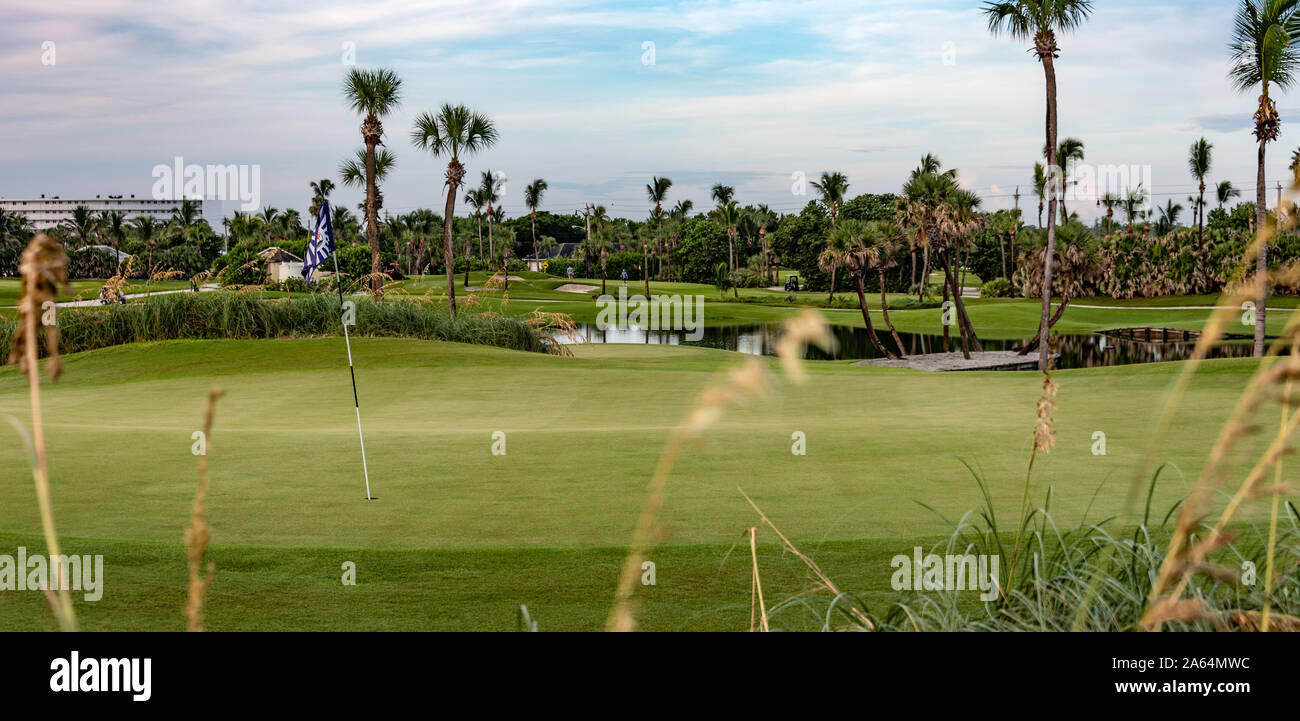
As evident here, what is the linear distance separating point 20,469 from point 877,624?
31.1ft

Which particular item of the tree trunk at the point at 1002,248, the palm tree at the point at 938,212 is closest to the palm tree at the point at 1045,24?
the palm tree at the point at 938,212

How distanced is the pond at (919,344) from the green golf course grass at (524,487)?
26959mm

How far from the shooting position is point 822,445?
420 inches

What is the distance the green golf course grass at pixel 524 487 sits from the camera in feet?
18.0

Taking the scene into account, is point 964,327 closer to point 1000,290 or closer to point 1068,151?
point 1000,290
